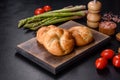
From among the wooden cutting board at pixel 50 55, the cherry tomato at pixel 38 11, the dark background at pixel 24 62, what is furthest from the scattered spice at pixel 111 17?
the cherry tomato at pixel 38 11

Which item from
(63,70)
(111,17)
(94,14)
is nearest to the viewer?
(63,70)

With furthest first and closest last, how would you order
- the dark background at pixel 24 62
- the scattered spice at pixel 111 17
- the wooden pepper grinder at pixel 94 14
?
the scattered spice at pixel 111 17 → the wooden pepper grinder at pixel 94 14 → the dark background at pixel 24 62

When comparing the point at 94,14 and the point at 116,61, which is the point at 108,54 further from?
the point at 94,14

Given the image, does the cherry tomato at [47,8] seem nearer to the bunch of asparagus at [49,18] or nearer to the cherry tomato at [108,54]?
the bunch of asparagus at [49,18]

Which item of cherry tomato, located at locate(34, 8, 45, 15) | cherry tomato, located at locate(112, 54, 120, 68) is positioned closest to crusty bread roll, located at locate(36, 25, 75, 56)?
cherry tomato, located at locate(112, 54, 120, 68)

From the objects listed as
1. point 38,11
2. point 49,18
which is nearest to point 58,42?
point 49,18

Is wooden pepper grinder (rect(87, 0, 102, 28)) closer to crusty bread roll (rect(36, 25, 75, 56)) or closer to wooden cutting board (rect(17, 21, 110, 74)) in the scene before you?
wooden cutting board (rect(17, 21, 110, 74))

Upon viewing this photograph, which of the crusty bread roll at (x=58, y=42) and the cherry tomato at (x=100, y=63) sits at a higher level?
the crusty bread roll at (x=58, y=42)
